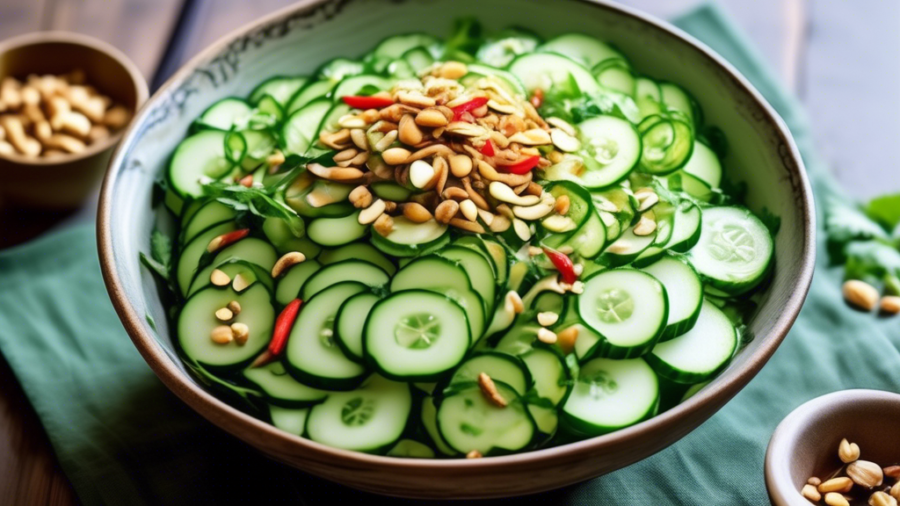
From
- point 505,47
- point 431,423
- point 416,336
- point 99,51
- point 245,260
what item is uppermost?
point 505,47

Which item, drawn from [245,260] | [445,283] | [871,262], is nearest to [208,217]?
[245,260]

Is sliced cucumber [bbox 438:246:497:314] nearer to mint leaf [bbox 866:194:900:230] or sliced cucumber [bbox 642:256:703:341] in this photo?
sliced cucumber [bbox 642:256:703:341]

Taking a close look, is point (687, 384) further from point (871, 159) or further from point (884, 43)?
point (884, 43)

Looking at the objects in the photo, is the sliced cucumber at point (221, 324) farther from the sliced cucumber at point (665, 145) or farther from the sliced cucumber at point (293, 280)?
the sliced cucumber at point (665, 145)

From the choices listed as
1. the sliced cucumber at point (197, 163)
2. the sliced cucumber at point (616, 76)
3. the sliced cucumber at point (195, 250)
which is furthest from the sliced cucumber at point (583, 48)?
the sliced cucumber at point (195, 250)

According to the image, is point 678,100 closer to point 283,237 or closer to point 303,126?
point 303,126

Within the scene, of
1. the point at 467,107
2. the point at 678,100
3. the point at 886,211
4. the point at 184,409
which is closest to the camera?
the point at 467,107
